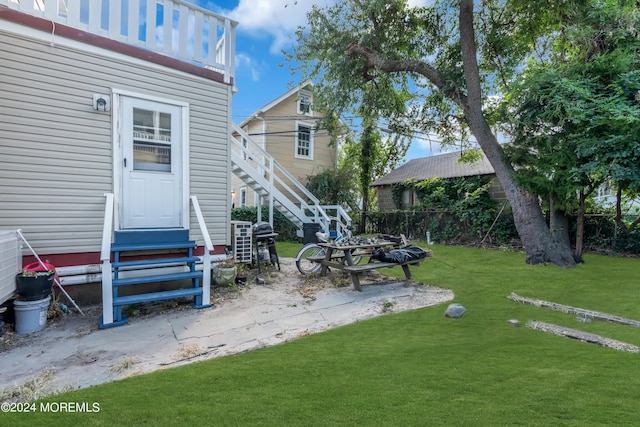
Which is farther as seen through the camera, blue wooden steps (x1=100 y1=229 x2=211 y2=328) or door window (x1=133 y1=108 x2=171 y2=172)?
door window (x1=133 y1=108 x2=171 y2=172)

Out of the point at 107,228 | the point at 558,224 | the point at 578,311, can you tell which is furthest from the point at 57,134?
the point at 558,224

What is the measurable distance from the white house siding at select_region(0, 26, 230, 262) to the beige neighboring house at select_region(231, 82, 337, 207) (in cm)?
978

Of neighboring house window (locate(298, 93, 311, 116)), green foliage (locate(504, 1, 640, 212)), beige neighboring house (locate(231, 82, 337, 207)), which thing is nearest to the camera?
green foliage (locate(504, 1, 640, 212))

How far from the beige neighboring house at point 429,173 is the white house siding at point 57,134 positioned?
11429mm

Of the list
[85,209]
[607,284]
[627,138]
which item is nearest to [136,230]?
[85,209]

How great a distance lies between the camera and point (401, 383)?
2.53m

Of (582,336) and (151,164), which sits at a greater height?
(151,164)

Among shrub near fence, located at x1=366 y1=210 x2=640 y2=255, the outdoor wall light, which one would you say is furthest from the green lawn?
shrub near fence, located at x1=366 y1=210 x2=640 y2=255

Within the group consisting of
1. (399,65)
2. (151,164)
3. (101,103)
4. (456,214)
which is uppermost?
(399,65)

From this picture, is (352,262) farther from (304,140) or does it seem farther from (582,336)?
(304,140)

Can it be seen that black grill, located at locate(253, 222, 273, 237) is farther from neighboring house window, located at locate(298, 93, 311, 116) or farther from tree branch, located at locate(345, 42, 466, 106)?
neighboring house window, located at locate(298, 93, 311, 116)

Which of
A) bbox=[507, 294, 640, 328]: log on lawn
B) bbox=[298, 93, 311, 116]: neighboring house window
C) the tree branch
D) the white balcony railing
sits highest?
bbox=[298, 93, 311, 116]: neighboring house window

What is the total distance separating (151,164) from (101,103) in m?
1.06

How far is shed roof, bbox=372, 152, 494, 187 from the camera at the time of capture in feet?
44.1
